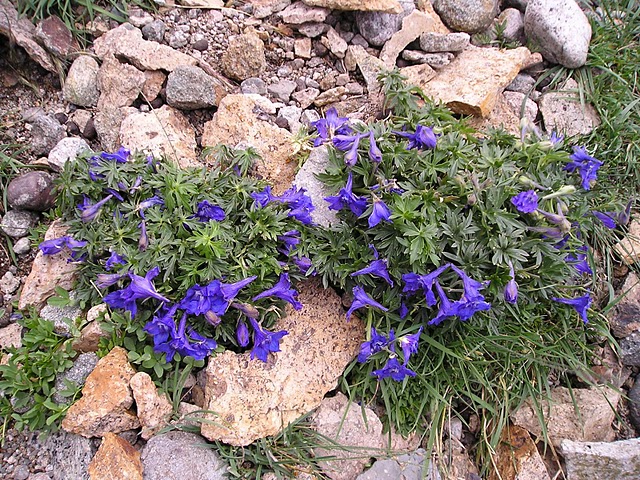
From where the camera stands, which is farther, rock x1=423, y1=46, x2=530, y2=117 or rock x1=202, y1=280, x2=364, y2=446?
rock x1=423, y1=46, x2=530, y2=117

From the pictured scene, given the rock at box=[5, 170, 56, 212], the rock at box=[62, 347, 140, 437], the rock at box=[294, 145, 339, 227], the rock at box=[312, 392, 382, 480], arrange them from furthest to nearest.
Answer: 1. the rock at box=[5, 170, 56, 212]
2. the rock at box=[294, 145, 339, 227]
3. the rock at box=[312, 392, 382, 480]
4. the rock at box=[62, 347, 140, 437]

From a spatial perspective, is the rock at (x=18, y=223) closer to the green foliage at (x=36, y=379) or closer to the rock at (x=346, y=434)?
the green foliage at (x=36, y=379)

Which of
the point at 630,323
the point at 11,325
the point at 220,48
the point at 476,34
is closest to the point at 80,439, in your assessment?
the point at 11,325

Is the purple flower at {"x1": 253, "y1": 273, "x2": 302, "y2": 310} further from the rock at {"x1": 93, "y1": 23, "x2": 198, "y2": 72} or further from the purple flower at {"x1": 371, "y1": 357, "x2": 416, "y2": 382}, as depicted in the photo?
the rock at {"x1": 93, "y1": 23, "x2": 198, "y2": 72}

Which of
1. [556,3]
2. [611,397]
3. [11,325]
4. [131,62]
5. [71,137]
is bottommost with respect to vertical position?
[11,325]

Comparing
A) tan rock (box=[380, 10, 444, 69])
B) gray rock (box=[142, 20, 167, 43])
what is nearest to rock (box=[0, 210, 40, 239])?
gray rock (box=[142, 20, 167, 43])

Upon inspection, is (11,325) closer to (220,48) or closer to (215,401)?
(215,401)
